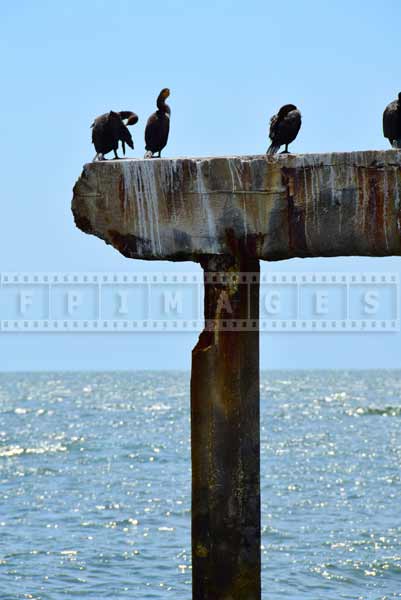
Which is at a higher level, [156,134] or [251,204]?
[156,134]

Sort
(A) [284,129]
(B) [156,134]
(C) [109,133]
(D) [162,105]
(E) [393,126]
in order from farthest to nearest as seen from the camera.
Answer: (D) [162,105]
(B) [156,134]
(C) [109,133]
(A) [284,129]
(E) [393,126]

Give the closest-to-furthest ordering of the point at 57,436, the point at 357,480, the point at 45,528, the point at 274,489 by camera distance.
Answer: the point at 45,528
the point at 274,489
the point at 357,480
the point at 57,436

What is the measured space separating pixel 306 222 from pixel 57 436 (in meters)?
33.6

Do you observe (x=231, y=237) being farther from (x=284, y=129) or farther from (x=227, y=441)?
(x=227, y=441)

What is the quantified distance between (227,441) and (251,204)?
1.48 metres

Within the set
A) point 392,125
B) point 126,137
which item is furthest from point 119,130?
point 392,125

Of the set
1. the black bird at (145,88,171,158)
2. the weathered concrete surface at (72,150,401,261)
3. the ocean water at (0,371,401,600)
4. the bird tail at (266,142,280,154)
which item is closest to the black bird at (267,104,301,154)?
the bird tail at (266,142,280,154)

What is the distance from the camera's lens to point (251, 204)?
26.0ft

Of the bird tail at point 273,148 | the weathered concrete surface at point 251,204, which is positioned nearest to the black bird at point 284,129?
the bird tail at point 273,148

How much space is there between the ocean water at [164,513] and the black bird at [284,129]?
22.9ft

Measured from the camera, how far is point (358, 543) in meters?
17.8

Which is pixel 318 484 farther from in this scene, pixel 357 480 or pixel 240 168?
pixel 240 168

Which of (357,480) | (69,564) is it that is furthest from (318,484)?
(69,564)

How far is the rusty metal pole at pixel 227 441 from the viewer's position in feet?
26.1
